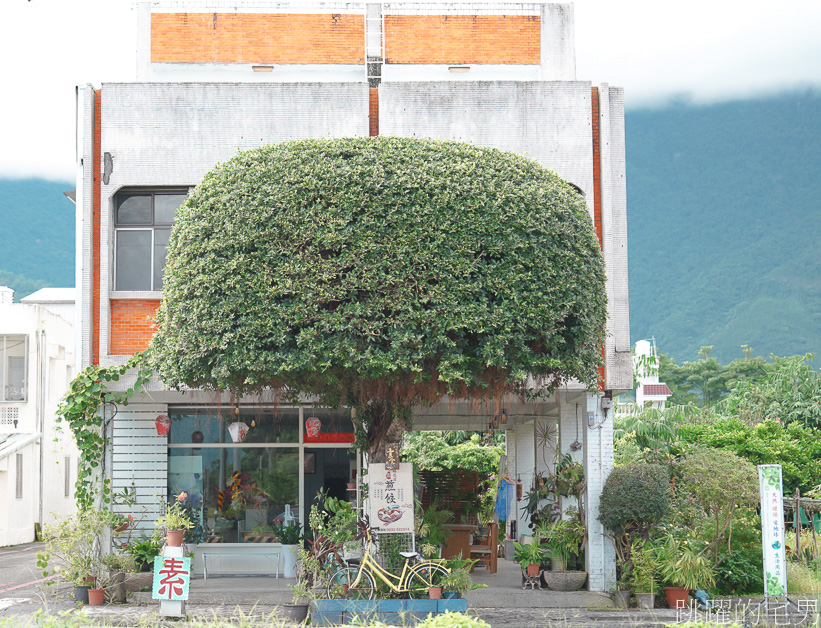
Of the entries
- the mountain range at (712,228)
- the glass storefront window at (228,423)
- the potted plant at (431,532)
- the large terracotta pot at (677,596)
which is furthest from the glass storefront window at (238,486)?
the mountain range at (712,228)

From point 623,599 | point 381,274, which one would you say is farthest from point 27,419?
point 381,274

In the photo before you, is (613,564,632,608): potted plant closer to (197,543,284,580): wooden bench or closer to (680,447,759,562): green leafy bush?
(680,447,759,562): green leafy bush

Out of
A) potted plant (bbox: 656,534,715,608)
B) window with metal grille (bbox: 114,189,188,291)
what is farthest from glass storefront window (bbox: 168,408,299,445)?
potted plant (bbox: 656,534,715,608)

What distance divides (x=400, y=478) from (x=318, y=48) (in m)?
9.19

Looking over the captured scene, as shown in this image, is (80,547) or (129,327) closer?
(80,547)

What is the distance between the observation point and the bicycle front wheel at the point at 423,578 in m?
10.9

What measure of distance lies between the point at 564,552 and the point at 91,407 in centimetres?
755

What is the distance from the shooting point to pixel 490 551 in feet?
54.6

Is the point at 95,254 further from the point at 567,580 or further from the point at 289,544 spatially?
the point at 567,580

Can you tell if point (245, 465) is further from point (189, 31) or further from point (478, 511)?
point (189, 31)

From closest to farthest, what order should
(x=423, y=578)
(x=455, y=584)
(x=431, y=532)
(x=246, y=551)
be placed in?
(x=455, y=584)
(x=423, y=578)
(x=431, y=532)
(x=246, y=551)

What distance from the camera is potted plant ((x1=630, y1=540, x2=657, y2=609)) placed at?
12742 millimetres

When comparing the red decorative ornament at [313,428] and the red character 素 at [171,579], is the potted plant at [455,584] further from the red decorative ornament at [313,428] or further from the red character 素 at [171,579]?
the red decorative ornament at [313,428]

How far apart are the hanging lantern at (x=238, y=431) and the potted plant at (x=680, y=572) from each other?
23.1 feet
